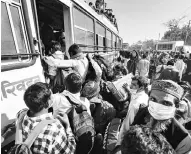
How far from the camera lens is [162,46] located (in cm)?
1978

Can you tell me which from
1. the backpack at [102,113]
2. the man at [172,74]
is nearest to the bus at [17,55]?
the backpack at [102,113]

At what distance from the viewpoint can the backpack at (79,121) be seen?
144cm

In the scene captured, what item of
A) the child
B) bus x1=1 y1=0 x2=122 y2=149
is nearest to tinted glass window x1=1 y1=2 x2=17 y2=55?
bus x1=1 y1=0 x2=122 y2=149

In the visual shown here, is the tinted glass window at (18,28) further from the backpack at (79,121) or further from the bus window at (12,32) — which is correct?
the backpack at (79,121)

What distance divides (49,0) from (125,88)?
2.22 metres

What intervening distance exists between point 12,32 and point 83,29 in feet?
6.41

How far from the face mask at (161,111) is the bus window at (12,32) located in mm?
1488

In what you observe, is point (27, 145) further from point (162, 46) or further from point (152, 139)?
point (162, 46)

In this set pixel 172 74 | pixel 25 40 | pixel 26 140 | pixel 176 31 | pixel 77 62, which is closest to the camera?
pixel 26 140

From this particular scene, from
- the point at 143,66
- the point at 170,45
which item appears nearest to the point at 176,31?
the point at 170,45

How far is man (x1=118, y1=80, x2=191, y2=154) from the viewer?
1079 mm

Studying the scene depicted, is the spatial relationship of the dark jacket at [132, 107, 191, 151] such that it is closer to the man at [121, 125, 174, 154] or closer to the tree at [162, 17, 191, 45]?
the man at [121, 125, 174, 154]

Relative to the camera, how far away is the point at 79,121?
146 centimetres

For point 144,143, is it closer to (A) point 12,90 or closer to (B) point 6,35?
(A) point 12,90
